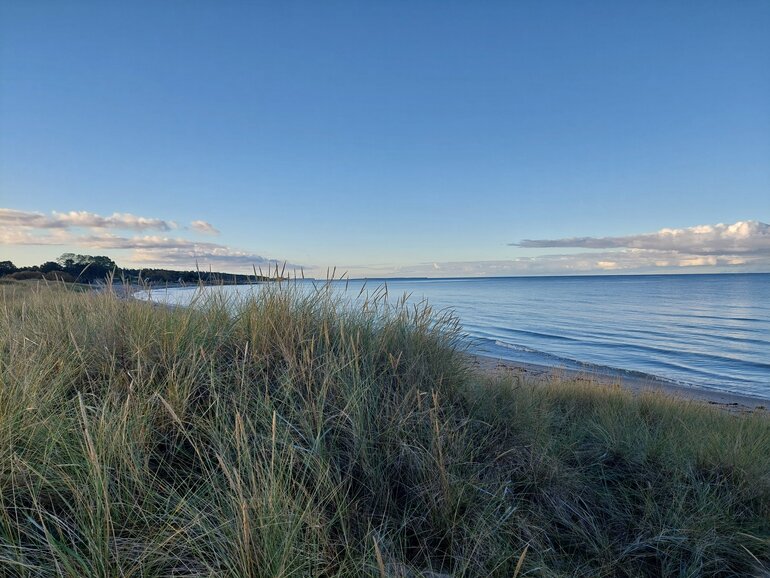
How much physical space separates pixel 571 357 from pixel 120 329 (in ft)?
55.7

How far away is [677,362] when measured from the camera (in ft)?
53.6

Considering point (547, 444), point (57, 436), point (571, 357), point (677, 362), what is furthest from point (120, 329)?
point (677, 362)

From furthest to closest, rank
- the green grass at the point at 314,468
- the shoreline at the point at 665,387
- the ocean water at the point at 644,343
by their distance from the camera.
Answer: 1. the ocean water at the point at 644,343
2. the shoreline at the point at 665,387
3. the green grass at the point at 314,468

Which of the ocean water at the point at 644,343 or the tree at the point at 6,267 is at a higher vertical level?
the tree at the point at 6,267

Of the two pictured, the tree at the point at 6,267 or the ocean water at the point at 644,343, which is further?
the tree at the point at 6,267

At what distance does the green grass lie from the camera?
195 centimetres

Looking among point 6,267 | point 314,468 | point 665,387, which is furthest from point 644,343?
point 6,267

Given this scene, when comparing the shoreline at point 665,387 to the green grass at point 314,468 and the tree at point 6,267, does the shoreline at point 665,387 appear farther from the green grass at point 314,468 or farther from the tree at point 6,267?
the tree at point 6,267

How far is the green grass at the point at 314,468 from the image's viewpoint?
195 centimetres

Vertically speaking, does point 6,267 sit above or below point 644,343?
above

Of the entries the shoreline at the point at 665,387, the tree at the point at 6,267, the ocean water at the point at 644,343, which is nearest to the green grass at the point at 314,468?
the ocean water at the point at 644,343

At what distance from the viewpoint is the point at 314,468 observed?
2631 mm

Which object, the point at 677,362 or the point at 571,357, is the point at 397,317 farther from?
the point at 677,362

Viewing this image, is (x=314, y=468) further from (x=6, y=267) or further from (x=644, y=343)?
(x=6, y=267)
